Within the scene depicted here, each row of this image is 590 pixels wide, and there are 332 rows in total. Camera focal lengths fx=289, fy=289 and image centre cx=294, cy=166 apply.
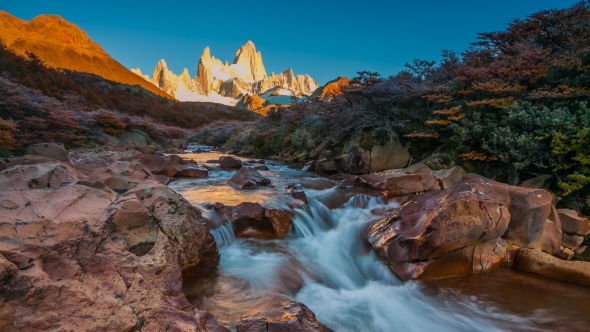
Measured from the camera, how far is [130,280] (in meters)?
2.70

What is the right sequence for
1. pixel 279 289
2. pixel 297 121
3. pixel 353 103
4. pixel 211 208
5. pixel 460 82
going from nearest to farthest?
pixel 279 289, pixel 211 208, pixel 460 82, pixel 353 103, pixel 297 121

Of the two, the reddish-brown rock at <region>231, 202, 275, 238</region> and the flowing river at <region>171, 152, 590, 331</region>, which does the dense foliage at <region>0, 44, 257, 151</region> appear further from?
the flowing river at <region>171, 152, 590, 331</region>

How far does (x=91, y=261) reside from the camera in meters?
2.69

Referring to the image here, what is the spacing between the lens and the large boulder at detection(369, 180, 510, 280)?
183 inches

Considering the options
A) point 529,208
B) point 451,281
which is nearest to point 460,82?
point 529,208

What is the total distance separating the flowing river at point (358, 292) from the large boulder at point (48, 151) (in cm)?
529

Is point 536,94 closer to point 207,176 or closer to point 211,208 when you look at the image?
point 211,208

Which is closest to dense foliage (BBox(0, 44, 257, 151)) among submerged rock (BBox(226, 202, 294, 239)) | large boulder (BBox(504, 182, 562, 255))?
submerged rock (BBox(226, 202, 294, 239))

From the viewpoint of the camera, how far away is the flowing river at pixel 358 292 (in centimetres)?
375

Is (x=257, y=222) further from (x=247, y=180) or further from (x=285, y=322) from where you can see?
(x=247, y=180)

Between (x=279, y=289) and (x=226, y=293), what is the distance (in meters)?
0.76

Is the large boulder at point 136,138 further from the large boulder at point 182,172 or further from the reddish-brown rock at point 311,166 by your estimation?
the reddish-brown rock at point 311,166

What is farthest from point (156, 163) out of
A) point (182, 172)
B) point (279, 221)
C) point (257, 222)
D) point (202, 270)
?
point (202, 270)

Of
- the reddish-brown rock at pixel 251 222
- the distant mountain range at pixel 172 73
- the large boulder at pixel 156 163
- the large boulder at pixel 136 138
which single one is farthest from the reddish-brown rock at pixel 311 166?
the distant mountain range at pixel 172 73
